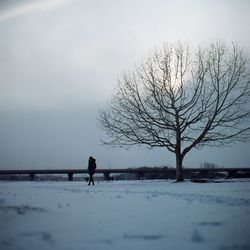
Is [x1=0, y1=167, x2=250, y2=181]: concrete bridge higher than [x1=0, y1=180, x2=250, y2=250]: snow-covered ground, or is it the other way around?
[x1=0, y1=167, x2=250, y2=181]: concrete bridge

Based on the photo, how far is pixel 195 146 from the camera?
28.5 meters

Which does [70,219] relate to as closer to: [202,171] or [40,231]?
[40,231]

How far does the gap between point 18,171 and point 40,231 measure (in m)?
30.5

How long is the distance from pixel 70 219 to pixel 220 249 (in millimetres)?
3799

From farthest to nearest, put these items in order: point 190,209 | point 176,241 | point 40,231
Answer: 1. point 190,209
2. point 40,231
3. point 176,241

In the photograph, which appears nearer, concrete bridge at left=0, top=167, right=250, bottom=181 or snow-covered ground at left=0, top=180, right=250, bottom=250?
snow-covered ground at left=0, top=180, right=250, bottom=250

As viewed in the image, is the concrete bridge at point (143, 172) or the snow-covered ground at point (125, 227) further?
the concrete bridge at point (143, 172)

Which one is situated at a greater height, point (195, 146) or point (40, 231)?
point (195, 146)

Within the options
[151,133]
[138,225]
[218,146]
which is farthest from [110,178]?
[138,225]

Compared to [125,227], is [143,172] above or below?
above

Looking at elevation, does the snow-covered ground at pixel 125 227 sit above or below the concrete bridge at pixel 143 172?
below

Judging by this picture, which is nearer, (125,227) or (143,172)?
(125,227)

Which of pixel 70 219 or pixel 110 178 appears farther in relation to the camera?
pixel 110 178

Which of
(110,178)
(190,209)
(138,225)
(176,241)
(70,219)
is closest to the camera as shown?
(176,241)
